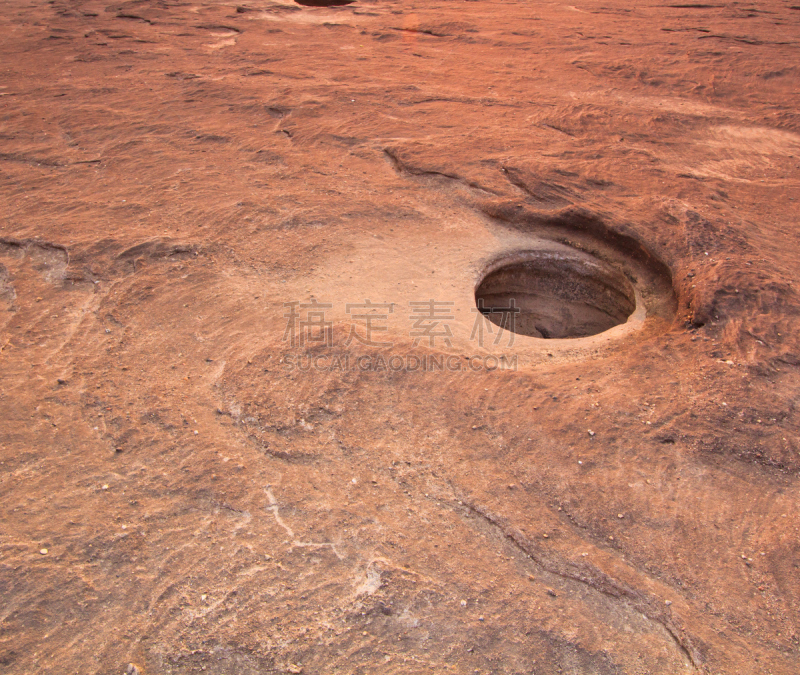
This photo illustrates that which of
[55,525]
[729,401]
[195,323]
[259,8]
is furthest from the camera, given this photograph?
[259,8]

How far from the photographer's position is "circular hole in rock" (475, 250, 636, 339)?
4.94 metres

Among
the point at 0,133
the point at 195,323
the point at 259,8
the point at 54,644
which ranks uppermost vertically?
the point at 259,8

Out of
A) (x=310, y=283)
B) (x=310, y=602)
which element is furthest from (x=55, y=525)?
(x=310, y=283)

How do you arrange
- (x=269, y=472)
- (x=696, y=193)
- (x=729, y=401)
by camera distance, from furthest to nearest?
(x=696, y=193) < (x=729, y=401) < (x=269, y=472)

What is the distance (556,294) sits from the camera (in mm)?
5246

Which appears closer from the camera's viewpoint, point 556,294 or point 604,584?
point 604,584

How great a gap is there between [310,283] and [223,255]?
71cm

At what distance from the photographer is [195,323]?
3959 millimetres

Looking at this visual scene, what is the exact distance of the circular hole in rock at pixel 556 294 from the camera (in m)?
4.94

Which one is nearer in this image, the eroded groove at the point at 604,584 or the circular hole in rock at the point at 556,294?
the eroded groove at the point at 604,584

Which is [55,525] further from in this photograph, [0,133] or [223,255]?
[0,133]

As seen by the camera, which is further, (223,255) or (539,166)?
(539,166)

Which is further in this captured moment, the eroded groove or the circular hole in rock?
the circular hole in rock

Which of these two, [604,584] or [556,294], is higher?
[604,584]
